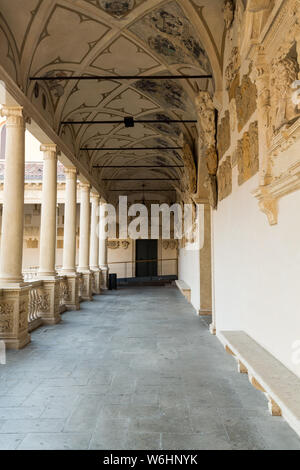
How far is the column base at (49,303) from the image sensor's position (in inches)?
335

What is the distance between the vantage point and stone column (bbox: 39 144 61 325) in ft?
28.2

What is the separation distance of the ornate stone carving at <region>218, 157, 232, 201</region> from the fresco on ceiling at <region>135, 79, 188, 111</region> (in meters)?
3.86

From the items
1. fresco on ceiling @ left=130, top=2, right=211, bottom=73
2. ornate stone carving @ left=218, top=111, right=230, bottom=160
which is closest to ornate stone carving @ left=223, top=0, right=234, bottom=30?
fresco on ceiling @ left=130, top=2, right=211, bottom=73

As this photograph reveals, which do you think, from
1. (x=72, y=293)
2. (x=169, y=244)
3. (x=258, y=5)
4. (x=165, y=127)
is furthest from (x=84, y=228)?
(x=169, y=244)

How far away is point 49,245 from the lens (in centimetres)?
898

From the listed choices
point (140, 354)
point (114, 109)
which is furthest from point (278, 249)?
point (114, 109)

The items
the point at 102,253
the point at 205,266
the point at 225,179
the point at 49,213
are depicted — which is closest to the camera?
the point at 225,179

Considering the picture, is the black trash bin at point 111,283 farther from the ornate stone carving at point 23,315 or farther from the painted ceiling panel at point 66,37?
the painted ceiling panel at point 66,37

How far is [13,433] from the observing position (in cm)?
315

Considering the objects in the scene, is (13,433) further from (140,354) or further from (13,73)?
(13,73)

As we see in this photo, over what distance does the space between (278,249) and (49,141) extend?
7336 mm

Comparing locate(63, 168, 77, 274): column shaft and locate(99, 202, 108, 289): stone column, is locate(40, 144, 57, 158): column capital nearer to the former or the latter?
locate(63, 168, 77, 274): column shaft

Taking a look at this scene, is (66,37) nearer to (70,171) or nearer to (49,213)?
(49,213)

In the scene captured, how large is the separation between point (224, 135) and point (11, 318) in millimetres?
5220
